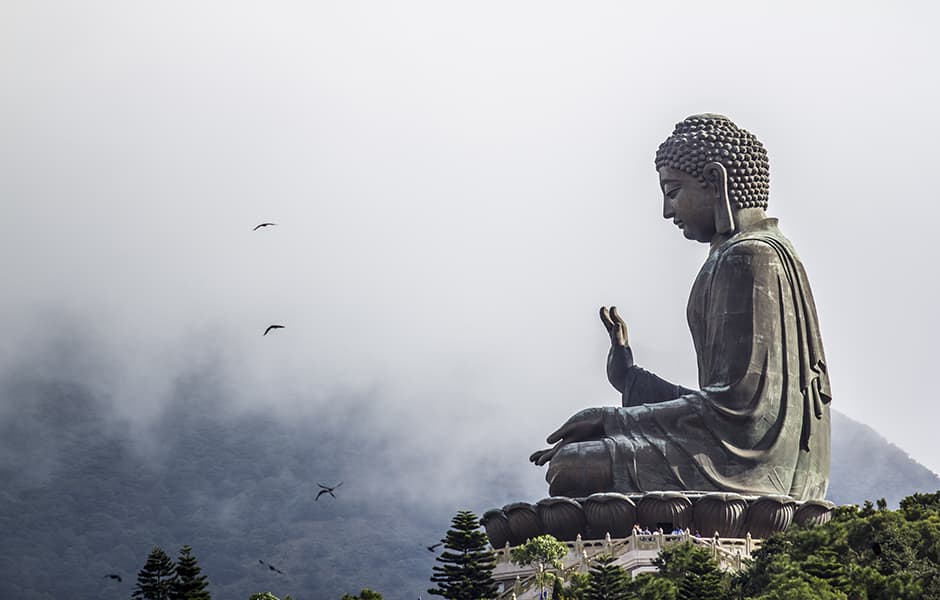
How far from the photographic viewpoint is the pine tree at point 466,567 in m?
19.9

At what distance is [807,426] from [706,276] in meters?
2.19

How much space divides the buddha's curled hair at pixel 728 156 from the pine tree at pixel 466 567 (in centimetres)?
639

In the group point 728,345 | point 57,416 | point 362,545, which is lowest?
point 728,345

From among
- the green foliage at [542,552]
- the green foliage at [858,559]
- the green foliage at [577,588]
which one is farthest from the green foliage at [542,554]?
the green foliage at [858,559]

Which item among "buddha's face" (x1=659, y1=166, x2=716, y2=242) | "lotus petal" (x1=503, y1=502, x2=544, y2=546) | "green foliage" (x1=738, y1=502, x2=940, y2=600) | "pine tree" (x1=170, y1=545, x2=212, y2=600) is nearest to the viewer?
"green foliage" (x1=738, y1=502, x2=940, y2=600)

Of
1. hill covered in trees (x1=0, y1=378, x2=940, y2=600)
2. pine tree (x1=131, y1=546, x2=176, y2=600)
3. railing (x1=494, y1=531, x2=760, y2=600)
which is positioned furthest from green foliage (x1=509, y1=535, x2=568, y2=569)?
hill covered in trees (x1=0, y1=378, x2=940, y2=600)

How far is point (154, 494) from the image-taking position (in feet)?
185

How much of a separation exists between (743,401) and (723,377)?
43cm

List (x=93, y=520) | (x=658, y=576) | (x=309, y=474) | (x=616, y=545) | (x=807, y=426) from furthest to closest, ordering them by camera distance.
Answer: (x=309, y=474) → (x=93, y=520) → (x=807, y=426) → (x=616, y=545) → (x=658, y=576)

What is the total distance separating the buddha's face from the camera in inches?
976

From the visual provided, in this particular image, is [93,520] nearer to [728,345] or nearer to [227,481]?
[227,481]

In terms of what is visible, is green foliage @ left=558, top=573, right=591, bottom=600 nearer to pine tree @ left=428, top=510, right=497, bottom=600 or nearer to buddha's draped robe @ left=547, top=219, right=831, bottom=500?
pine tree @ left=428, top=510, right=497, bottom=600

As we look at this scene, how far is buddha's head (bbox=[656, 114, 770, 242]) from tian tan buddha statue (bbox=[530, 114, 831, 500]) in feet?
0.06

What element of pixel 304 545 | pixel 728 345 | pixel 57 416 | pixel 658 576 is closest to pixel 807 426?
pixel 728 345
